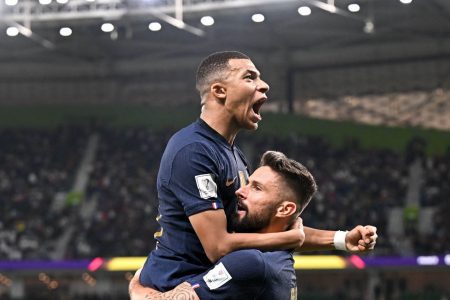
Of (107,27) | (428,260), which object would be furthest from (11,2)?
(428,260)

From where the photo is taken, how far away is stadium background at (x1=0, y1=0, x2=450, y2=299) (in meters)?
30.6

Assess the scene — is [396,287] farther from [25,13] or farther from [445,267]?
[25,13]

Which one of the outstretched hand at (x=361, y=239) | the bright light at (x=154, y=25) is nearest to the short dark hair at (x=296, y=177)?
the outstretched hand at (x=361, y=239)

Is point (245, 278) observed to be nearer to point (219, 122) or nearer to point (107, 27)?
point (219, 122)

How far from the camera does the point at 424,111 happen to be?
37.1m

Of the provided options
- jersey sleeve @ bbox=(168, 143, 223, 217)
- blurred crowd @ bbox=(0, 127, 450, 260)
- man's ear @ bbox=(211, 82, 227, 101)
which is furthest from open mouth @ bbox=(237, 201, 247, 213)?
blurred crowd @ bbox=(0, 127, 450, 260)

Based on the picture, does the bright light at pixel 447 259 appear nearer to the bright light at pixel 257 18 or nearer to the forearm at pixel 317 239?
the bright light at pixel 257 18

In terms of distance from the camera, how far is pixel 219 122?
5.22m

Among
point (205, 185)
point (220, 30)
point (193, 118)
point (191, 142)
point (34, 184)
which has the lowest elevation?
point (34, 184)

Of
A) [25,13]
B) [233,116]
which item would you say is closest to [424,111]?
[25,13]

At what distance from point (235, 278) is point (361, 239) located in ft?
2.90

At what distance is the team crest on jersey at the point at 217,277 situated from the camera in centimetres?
A: 476

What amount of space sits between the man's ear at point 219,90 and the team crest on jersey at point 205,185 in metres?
0.50

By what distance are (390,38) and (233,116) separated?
109 feet
